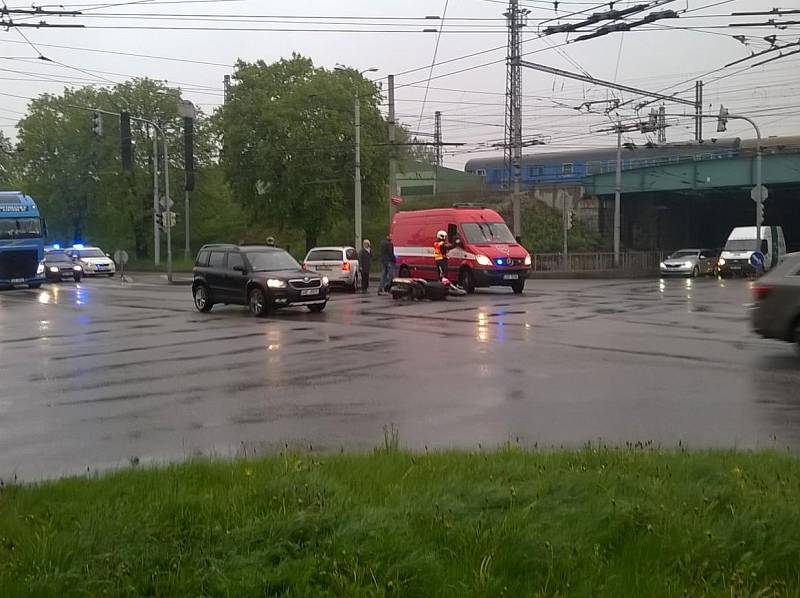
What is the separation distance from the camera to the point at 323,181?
47.1 meters

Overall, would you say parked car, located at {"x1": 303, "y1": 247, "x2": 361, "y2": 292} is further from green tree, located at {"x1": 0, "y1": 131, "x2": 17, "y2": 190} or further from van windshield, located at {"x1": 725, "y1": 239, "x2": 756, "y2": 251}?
green tree, located at {"x1": 0, "y1": 131, "x2": 17, "y2": 190}

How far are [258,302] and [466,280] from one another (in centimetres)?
881

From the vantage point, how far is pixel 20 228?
112 feet

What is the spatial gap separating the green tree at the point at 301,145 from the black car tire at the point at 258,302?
89.1 feet

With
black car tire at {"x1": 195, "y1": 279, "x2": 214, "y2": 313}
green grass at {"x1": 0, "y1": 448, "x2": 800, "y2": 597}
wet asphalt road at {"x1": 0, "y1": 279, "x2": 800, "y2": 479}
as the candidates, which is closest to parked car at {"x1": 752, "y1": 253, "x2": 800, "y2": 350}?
wet asphalt road at {"x1": 0, "y1": 279, "x2": 800, "y2": 479}

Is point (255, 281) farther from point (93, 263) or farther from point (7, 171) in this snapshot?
point (7, 171)

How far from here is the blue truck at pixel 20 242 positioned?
110ft

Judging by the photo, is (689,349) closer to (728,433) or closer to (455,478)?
(728,433)

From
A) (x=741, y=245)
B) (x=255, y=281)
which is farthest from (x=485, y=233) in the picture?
(x=741, y=245)

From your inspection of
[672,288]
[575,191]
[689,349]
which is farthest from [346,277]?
[575,191]

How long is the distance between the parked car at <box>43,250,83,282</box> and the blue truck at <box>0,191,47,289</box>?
862 centimetres

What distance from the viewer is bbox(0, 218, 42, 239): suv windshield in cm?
3356

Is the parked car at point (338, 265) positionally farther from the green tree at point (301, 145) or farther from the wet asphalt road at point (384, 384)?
the green tree at point (301, 145)

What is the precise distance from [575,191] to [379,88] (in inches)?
608
